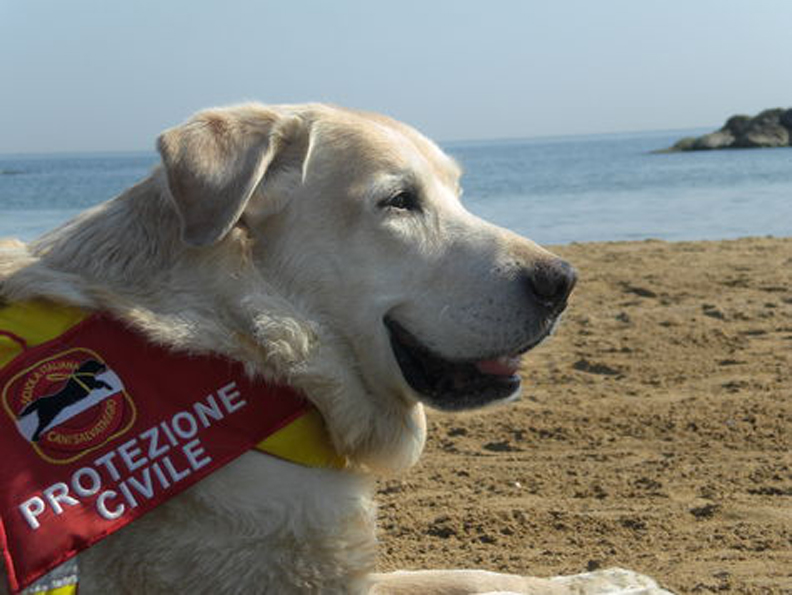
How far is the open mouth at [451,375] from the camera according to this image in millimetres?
2988

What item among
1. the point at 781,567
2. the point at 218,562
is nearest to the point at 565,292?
the point at 218,562

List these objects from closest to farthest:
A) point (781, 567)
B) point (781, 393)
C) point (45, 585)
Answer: point (45, 585) < point (781, 567) < point (781, 393)

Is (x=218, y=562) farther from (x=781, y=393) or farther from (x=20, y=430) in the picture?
(x=781, y=393)

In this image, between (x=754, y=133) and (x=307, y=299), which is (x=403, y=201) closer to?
(x=307, y=299)

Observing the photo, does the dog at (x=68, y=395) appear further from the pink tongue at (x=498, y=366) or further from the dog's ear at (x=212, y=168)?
the pink tongue at (x=498, y=366)

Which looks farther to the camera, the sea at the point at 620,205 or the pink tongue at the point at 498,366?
the sea at the point at 620,205

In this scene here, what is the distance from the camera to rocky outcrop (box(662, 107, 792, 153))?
6116 cm

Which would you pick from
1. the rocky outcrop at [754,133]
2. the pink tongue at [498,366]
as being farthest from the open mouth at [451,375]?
the rocky outcrop at [754,133]

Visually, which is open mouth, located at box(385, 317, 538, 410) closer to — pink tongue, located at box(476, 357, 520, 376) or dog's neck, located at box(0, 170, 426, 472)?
pink tongue, located at box(476, 357, 520, 376)

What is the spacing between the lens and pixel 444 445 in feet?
17.6

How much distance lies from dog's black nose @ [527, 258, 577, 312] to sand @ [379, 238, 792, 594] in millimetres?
1287

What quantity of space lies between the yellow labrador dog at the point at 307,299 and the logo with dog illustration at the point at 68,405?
18cm

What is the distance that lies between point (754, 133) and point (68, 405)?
2554 inches

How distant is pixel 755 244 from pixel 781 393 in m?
6.27
